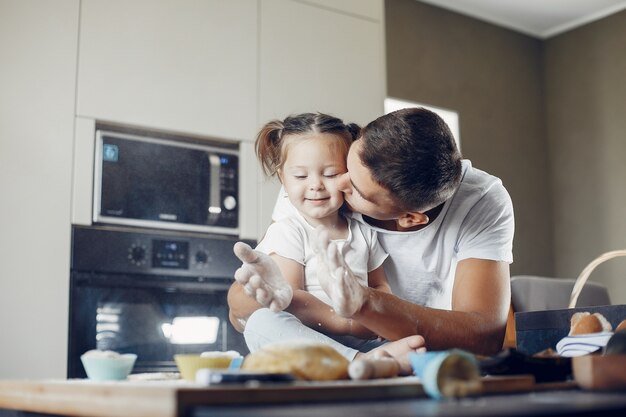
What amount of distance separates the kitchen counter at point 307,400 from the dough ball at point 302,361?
0.10m

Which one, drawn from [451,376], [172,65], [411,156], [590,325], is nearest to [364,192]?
[411,156]

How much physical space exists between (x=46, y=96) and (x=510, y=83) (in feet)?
10.4

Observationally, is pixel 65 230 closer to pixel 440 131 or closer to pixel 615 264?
pixel 440 131

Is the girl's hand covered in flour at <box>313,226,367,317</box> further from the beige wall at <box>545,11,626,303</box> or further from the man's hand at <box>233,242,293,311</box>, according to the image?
the beige wall at <box>545,11,626,303</box>

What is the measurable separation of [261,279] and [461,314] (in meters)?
0.46

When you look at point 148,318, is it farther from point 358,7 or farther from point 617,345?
point 617,345

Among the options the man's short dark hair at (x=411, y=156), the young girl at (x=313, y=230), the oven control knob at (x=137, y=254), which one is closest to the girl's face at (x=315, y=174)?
the young girl at (x=313, y=230)

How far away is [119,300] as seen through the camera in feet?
8.70

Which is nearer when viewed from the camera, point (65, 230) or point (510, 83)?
point (65, 230)

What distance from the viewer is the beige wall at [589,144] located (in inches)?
182

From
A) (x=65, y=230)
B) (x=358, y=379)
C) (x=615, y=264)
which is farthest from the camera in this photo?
(x=615, y=264)

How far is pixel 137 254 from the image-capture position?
2680 mm

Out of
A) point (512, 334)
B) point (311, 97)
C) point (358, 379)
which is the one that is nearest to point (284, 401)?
point (358, 379)

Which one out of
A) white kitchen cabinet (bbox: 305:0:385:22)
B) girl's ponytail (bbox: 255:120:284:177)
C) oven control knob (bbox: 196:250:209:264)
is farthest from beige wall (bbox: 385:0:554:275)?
girl's ponytail (bbox: 255:120:284:177)
